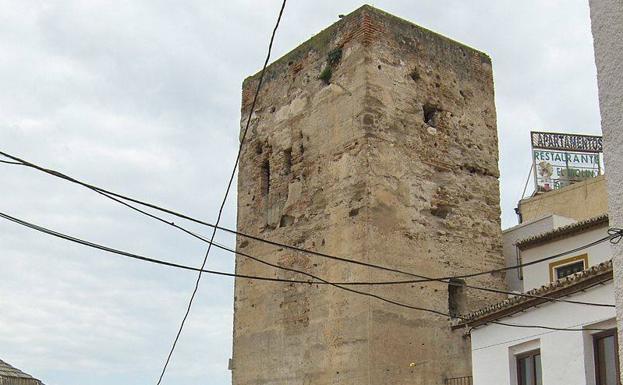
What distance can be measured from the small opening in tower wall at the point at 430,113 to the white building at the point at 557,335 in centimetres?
349

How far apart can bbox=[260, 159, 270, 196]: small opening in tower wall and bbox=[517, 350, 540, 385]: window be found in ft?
22.5

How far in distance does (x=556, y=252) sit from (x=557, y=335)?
395 cm

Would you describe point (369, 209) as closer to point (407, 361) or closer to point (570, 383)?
point (407, 361)

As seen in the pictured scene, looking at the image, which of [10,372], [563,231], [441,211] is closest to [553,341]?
[563,231]

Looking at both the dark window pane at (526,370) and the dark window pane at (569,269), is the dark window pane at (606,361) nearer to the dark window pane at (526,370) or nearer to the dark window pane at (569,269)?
Result: the dark window pane at (526,370)

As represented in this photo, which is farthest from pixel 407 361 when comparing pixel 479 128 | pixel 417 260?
pixel 479 128

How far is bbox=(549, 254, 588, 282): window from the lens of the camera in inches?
586

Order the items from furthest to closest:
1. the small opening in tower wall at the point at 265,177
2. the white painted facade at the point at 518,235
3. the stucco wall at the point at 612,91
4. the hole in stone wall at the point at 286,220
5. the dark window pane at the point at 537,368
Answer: the small opening in tower wall at the point at 265,177 → the white painted facade at the point at 518,235 → the hole in stone wall at the point at 286,220 → the dark window pane at the point at 537,368 → the stucco wall at the point at 612,91

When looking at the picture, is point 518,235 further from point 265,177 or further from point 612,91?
point 612,91

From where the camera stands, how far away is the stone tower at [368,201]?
1507 centimetres

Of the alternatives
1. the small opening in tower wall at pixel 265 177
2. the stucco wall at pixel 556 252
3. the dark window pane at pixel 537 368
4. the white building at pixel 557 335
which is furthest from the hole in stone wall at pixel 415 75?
the dark window pane at pixel 537 368

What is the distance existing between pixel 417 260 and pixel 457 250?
1.04m

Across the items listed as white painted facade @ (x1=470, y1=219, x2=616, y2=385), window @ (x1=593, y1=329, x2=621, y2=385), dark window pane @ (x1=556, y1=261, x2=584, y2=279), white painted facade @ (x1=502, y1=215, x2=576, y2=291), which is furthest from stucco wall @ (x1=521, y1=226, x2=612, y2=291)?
window @ (x1=593, y1=329, x2=621, y2=385)

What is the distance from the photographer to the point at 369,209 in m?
15.2
